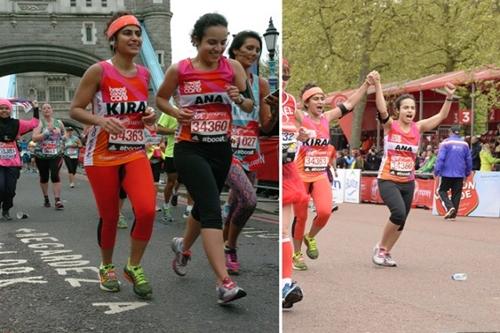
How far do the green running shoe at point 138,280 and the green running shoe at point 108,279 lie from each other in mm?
40

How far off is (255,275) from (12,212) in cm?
71

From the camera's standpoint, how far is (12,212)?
2.03 metres

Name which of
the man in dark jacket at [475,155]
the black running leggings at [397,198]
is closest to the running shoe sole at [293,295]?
the black running leggings at [397,198]

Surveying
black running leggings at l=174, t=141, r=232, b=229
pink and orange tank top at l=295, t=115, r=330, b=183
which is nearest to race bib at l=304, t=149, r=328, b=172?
pink and orange tank top at l=295, t=115, r=330, b=183

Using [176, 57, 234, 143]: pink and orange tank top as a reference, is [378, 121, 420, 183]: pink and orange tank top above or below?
below

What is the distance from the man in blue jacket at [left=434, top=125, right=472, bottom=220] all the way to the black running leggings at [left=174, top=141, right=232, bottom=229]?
24.2 ft

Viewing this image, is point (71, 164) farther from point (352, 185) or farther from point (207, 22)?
point (352, 185)

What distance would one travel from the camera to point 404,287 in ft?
13.7

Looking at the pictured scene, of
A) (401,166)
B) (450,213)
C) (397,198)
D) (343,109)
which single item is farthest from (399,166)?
(450,213)

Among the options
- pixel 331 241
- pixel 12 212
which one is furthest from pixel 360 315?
pixel 331 241

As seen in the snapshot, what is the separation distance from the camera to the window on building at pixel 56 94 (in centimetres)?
169

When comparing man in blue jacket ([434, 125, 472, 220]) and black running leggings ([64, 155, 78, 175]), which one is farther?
man in blue jacket ([434, 125, 472, 220])

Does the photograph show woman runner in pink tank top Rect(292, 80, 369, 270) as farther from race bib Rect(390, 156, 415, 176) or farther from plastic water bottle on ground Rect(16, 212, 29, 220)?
plastic water bottle on ground Rect(16, 212, 29, 220)

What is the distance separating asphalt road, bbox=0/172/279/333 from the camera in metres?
1.76
